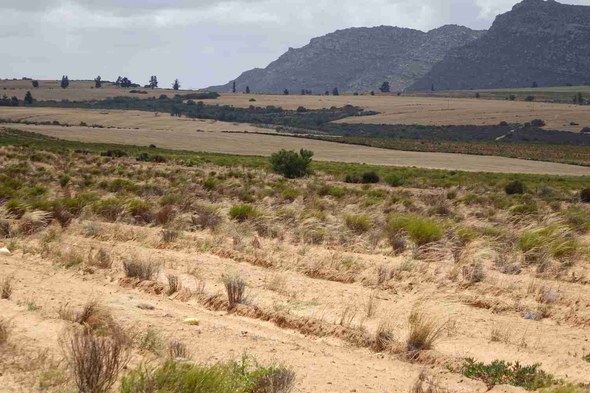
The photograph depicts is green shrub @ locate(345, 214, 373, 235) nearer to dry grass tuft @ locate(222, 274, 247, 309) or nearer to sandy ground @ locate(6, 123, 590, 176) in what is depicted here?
dry grass tuft @ locate(222, 274, 247, 309)

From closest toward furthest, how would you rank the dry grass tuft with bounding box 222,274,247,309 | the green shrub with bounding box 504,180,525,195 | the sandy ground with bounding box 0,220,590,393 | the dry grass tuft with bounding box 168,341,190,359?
1. the dry grass tuft with bounding box 168,341,190,359
2. the sandy ground with bounding box 0,220,590,393
3. the dry grass tuft with bounding box 222,274,247,309
4. the green shrub with bounding box 504,180,525,195

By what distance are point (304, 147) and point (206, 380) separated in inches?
3627

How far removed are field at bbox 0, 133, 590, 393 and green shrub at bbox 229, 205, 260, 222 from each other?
4cm

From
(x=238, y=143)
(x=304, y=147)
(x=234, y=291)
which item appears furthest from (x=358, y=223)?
(x=238, y=143)

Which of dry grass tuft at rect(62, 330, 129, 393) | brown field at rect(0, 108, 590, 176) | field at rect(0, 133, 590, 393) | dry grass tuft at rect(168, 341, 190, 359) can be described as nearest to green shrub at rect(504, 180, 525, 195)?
field at rect(0, 133, 590, 393)

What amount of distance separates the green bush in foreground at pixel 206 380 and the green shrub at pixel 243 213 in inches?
497

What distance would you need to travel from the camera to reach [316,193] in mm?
31562

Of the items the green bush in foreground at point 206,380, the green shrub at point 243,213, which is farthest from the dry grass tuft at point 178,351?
the green shrub at point 243,213

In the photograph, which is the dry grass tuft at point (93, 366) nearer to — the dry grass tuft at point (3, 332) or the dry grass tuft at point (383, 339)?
the dry grass tuft at point (3, 332)

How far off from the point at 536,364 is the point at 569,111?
166 metres

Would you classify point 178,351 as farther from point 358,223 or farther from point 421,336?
point 358,223

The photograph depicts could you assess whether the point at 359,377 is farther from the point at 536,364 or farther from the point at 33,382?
the point at 33,382

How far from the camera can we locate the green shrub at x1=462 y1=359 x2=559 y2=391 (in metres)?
8.26

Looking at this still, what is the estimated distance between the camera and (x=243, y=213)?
2016cm
